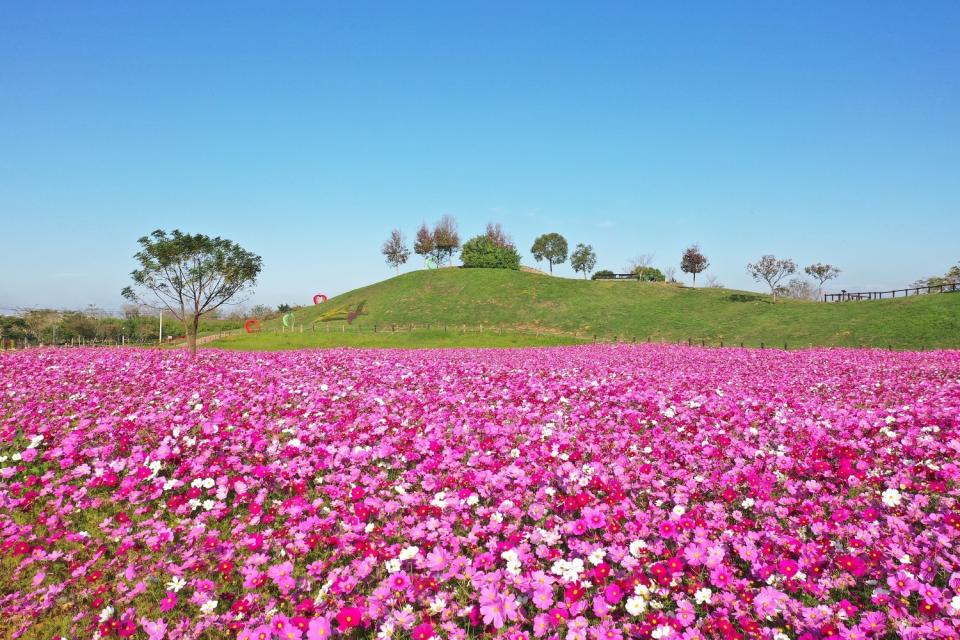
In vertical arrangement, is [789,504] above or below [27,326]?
below

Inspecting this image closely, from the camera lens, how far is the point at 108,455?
8.41 metres

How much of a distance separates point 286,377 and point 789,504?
1352 cm

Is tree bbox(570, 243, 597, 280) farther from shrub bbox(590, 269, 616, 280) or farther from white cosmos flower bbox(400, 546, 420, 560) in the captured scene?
white cosmos flower bbox(400, 546, 420, 560)

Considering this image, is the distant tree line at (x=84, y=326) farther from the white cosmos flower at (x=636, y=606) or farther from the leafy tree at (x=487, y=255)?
the white cosmos flower at (x=636, y=606)

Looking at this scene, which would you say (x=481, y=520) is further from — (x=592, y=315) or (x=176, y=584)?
(x=592, y=315)

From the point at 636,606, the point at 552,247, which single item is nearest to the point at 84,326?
the point at 636,606

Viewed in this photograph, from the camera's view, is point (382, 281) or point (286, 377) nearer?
point (286, 377)

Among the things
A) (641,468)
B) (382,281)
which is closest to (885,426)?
(641,468)

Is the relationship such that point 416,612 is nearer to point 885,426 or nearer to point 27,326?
point 885,426

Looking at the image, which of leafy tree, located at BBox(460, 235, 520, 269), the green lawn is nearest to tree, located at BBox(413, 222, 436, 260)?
leafy tree, located at BBox(460, 235, 520, 269)

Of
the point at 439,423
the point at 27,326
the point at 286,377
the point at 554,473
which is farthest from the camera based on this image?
the point at 27,326

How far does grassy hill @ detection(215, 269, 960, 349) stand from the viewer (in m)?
48.1

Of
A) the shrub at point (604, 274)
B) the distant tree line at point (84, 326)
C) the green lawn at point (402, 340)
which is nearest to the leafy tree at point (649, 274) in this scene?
the shrub at point (604, 274)

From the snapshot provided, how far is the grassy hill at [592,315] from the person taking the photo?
48.1 m
